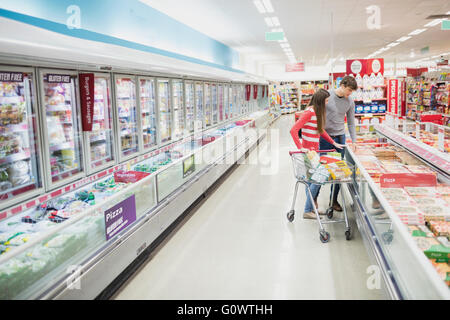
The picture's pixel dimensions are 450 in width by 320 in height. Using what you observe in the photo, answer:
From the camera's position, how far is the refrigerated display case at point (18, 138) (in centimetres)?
323

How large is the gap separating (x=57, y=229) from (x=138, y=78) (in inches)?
131

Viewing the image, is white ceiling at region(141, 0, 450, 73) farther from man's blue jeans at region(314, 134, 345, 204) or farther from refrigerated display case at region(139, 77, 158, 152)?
man's blue jeans at region(314, 134, 345, 204)

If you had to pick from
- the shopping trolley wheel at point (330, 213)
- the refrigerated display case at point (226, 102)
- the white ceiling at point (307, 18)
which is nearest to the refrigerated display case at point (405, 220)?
the shopping trolley wheel at point (330, 213)

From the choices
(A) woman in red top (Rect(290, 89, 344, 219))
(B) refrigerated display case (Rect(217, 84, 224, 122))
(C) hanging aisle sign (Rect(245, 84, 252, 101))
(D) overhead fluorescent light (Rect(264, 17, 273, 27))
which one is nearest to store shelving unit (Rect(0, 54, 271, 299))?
(A) woman in red top (Rect(290, 89, 344, 219))

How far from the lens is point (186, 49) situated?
8859 millimetres

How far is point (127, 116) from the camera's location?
5.37 meters

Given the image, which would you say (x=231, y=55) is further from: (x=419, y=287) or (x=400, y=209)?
(x=419, y=287)

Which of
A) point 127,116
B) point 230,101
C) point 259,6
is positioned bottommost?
point 127,116

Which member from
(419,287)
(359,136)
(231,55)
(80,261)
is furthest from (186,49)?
(419,287)

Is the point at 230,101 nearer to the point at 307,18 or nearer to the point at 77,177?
the point at 307,18

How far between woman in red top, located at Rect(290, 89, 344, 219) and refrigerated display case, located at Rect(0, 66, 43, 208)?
2860mm

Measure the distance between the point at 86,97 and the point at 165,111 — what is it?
2773 mm

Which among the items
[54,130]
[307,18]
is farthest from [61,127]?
[307,18]
